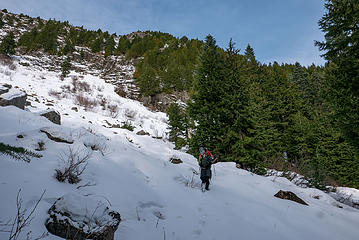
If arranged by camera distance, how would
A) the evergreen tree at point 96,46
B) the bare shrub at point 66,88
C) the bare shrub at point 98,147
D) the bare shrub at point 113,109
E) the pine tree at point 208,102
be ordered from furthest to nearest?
the evergreen tree at point 96,46
the bare shrub at point 66,88
the bare shrub at point 113,109
the pine tree at point 208,102
the bare shrub at point 98,147

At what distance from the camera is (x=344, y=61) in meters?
9.27

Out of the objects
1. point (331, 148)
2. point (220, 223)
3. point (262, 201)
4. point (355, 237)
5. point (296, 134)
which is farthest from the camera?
point (296, 134)

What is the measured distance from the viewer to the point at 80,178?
11.9ft

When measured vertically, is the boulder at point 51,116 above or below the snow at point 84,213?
above

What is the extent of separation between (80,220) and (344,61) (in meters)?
12.9

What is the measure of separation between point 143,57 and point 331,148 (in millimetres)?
40073

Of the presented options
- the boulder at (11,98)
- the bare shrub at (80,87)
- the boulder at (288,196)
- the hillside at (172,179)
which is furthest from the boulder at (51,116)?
the bare shrub at (80,87)

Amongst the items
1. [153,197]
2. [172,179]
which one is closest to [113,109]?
[172,179]

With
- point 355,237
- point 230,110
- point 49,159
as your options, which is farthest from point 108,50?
point 355,237

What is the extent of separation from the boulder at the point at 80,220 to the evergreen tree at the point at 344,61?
11077 millimetres

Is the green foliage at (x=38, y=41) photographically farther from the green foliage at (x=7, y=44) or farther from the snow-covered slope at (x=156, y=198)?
the snow-covered slope at (x=156, y=198)

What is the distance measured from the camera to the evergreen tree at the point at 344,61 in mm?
8758

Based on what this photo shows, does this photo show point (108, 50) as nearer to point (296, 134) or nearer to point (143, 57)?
point (143, 57)

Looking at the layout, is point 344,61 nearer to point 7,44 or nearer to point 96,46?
point 7,44
